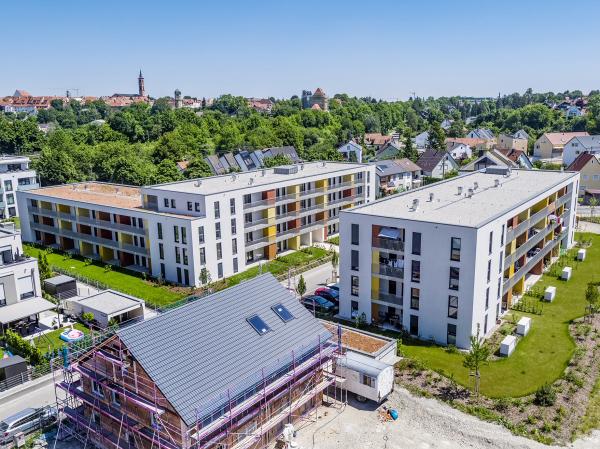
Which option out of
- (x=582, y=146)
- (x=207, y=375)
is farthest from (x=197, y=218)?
(x=582, y=146)

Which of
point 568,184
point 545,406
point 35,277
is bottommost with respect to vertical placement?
point 545,406

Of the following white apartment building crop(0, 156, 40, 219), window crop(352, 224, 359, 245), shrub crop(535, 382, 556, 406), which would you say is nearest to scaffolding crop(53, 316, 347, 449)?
shrub crop(535, 382, 556, 406)

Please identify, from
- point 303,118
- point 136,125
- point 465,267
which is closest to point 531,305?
point 465,267

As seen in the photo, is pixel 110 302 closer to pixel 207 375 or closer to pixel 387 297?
pixel 207 375

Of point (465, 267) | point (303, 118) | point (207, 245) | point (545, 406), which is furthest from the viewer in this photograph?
point (303, 118)

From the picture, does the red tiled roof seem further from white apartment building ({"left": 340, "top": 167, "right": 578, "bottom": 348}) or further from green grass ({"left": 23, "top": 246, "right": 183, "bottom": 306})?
green grass ({"left": 23, "top": 246, "right": 183, "bottom": 306})

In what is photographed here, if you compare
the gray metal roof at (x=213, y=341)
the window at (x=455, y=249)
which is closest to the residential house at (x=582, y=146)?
the window at (x=455, y=249)

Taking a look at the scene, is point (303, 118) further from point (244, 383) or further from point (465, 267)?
point (244, 383)
